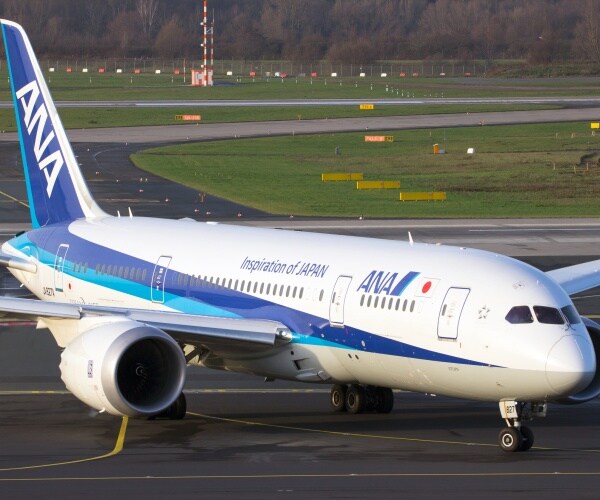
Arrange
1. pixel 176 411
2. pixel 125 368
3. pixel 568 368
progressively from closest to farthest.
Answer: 1. pixel 568 368
2. pixel 125 368
3. pixel 176 411

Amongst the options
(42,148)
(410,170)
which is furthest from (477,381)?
(410,170)

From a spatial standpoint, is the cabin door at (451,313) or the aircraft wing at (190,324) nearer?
the cabin door at (451,313)

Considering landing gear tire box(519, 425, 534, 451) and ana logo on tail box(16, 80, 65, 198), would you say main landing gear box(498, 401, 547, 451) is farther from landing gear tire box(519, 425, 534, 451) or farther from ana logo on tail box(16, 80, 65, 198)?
ana logo on tail box(16, 80, 65, 198)

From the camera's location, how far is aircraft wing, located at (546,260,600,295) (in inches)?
1261

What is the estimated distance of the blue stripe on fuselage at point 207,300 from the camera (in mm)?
27156

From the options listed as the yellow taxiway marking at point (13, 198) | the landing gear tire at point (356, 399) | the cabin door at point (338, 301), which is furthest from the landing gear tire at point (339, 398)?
the yellow taxiway marking at point (13, 198)

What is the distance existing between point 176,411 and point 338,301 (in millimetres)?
4232

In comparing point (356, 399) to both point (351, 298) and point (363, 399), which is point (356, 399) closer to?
point (363, 399)

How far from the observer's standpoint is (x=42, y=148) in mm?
36781

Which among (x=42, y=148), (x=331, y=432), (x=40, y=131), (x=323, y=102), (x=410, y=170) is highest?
(x=40, y=131)

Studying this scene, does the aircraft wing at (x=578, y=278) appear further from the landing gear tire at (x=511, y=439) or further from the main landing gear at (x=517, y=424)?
the landing gear tire at (x=511, y=439)

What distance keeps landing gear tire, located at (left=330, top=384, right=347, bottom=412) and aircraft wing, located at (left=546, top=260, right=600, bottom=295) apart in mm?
5494

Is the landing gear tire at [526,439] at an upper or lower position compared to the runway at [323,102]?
lower

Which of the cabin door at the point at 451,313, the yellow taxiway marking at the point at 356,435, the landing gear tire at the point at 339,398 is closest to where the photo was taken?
the cabin door at the point at 451,313
